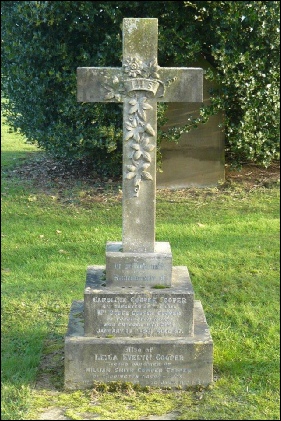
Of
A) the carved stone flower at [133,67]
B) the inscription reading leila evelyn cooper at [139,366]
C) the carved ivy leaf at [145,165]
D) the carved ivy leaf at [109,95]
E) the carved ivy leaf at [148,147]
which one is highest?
the carved stone flower at [133,67]

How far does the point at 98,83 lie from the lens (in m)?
5.64

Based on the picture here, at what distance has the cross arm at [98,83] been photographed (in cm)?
558

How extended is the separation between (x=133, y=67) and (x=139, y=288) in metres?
1.74

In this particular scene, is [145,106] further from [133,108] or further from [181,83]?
[181,83]

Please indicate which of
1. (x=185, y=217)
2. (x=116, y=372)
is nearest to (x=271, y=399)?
(x=116, y=372)

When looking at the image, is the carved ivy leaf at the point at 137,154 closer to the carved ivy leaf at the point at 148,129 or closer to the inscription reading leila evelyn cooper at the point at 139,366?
the carved ivy leaf at the point at 148,129

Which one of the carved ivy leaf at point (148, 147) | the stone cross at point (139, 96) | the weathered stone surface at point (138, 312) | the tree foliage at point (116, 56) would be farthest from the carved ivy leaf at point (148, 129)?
the tree foliage at point (116, 56)

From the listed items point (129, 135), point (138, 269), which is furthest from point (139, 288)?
point (129, 135)

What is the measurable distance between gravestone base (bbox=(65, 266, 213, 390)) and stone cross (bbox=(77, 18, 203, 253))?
18.9 inches

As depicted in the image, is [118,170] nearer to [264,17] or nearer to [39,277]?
[264,17]

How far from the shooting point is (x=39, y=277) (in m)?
7.87

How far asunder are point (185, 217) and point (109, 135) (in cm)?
178

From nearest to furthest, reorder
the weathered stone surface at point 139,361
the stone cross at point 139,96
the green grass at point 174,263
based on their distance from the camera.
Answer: the green grass at point 174,263
the weathered stone surface at point 139,361
the stone cross at point 139,96

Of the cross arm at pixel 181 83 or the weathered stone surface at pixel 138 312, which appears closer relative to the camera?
the weathered stone surface at pixel 138 312
